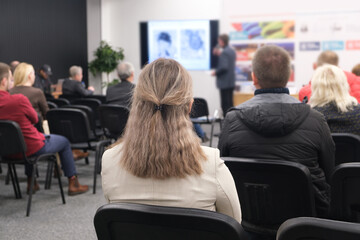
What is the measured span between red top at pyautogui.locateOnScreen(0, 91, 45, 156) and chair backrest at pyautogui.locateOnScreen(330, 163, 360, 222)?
2.82 m

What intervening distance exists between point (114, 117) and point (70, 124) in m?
0.47

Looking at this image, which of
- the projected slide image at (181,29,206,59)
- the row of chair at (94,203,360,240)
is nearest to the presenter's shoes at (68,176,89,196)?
the row of chair at (94,203,360,240)

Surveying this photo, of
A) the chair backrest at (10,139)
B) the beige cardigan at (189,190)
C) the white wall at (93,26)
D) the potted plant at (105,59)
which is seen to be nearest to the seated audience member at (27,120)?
the chair backrest at (10,139)

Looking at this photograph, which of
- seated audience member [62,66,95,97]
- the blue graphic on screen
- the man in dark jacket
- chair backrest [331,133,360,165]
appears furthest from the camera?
the blue graphic on screen

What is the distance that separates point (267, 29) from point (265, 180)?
21.0ft

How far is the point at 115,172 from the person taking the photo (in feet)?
5.25

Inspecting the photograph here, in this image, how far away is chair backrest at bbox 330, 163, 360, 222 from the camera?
6.32 feet

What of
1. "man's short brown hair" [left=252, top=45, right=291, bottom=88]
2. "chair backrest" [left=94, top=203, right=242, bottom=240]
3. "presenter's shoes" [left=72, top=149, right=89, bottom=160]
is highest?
"man's short brown hair" [left=252, top=45, right=291, bottom=88]

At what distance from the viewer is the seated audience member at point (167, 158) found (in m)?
1.51

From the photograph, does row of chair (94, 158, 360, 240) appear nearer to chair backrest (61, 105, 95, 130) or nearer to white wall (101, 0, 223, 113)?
chair backrest (61, 105, 95, 130)

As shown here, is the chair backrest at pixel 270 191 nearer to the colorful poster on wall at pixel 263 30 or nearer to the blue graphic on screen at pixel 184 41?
the colorful poster on wall at pixel 263 30

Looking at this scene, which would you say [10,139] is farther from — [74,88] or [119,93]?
[74,88]

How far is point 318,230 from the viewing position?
3.58 feet

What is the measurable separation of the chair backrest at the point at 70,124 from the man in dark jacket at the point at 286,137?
2.65m
